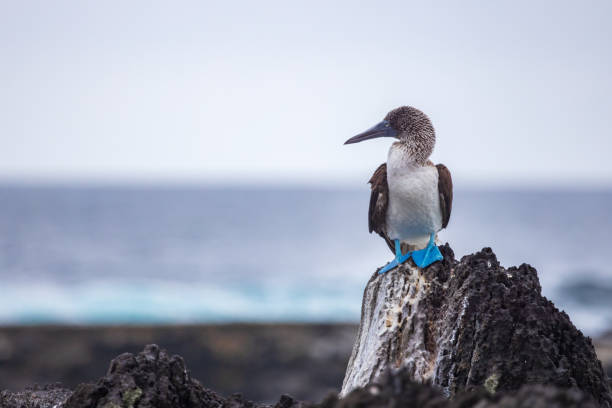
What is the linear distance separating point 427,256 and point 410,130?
1.17 m

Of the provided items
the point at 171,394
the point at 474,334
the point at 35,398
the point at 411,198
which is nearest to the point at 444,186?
the point at 411,198

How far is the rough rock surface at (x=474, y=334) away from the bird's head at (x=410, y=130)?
1.07m

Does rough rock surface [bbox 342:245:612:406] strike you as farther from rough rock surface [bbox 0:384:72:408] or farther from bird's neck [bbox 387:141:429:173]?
rough rock surface [bbox 0:384:72:408]

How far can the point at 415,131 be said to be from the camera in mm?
5473

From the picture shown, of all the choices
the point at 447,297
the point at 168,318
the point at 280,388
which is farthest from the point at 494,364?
the point at 168,318

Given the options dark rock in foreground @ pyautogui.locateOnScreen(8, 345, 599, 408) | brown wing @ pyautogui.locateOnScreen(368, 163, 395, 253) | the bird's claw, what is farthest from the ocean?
dark rock in foreground @ pyautogui.locateOnScreen(8, 345, 599, 408)

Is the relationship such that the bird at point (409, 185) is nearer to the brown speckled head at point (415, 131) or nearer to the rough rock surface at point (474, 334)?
the brown speckled head at point (415, 131)

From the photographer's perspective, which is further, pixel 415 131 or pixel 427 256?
pixel 415 131

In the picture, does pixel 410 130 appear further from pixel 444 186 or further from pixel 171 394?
pixel 171 394

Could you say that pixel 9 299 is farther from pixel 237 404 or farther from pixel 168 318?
pixel 237 404

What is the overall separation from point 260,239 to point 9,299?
3296 centimetres

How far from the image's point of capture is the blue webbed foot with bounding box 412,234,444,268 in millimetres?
4789

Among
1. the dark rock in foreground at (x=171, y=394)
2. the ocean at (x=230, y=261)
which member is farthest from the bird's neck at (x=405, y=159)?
the ocean at (x=230, y=261)

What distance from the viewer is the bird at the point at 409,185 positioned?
544 cm
